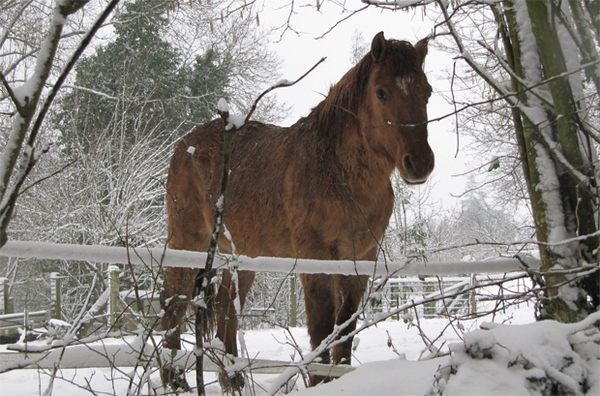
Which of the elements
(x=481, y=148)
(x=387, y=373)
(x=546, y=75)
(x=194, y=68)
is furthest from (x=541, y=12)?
(x=194, y=68)

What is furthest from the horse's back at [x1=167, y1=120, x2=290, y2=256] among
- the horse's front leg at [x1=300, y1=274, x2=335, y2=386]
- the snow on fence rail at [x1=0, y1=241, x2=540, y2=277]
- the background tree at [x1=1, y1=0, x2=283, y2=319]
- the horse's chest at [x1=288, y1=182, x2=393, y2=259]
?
the background tree at [x1=1, y1=0, x2=283, y2=319]

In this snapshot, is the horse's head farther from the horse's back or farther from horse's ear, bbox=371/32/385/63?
the horse's back

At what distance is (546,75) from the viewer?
6.19 feet

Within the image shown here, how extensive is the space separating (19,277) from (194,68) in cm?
941

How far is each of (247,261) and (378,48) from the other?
1.50 m

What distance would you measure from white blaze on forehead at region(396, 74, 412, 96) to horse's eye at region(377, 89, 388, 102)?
3.5 inches

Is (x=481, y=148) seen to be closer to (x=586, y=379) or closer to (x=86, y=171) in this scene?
(x=86, y=171)

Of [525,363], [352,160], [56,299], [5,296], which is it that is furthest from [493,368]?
[5,296]

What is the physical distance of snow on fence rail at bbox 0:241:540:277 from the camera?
184cm

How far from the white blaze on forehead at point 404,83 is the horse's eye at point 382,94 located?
0.09m

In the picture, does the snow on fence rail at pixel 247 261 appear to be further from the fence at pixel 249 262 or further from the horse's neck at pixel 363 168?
the horse's neck at pixel 363 168

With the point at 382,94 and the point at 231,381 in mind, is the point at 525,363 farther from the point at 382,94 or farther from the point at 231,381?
the point at 382,94

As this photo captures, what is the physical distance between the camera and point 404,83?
2.58 metres

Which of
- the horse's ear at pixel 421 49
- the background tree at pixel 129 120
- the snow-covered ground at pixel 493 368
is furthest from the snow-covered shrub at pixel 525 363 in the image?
the background tree at pixel 129 120
